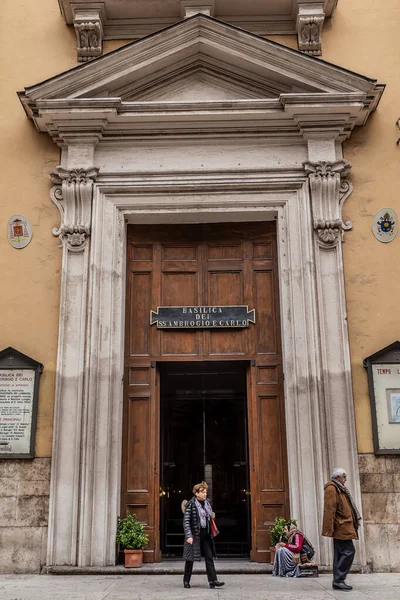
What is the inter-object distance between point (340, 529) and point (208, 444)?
12.8 ft

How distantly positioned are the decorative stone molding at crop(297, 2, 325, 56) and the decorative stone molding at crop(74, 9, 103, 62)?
368cm

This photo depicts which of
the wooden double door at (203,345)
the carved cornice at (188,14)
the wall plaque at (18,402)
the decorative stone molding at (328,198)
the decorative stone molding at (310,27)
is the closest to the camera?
the wall plaque at (18,402)

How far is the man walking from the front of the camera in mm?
7859

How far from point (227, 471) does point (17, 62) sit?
8.48 meters

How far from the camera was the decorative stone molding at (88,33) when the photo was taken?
11.6m

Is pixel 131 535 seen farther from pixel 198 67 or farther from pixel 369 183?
pixel 198 67

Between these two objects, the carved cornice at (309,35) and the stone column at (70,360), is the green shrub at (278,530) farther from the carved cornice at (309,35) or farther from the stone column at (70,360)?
the carved cornice at (309,35)

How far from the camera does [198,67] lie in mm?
11586

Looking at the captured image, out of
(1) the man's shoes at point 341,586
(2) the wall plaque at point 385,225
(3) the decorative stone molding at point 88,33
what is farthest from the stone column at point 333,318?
(3) the decorative stone molding at point 88,33

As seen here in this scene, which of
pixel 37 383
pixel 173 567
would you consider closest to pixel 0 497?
pixel 37 383

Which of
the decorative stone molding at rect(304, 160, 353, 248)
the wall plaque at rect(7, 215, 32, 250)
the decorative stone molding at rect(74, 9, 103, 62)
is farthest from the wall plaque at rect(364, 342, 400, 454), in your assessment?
the decorative stone molding at rect(74, 9, 103, 62)

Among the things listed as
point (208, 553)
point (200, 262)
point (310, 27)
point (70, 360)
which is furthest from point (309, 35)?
point (208, 553)

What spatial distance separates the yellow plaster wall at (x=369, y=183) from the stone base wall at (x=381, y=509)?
0.33 metres

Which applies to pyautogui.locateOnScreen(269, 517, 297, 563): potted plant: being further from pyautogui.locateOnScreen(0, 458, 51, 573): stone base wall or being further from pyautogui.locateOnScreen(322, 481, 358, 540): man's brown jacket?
pyautogui.locateOnScreen(0, 458, 51, 573): stone base wall
